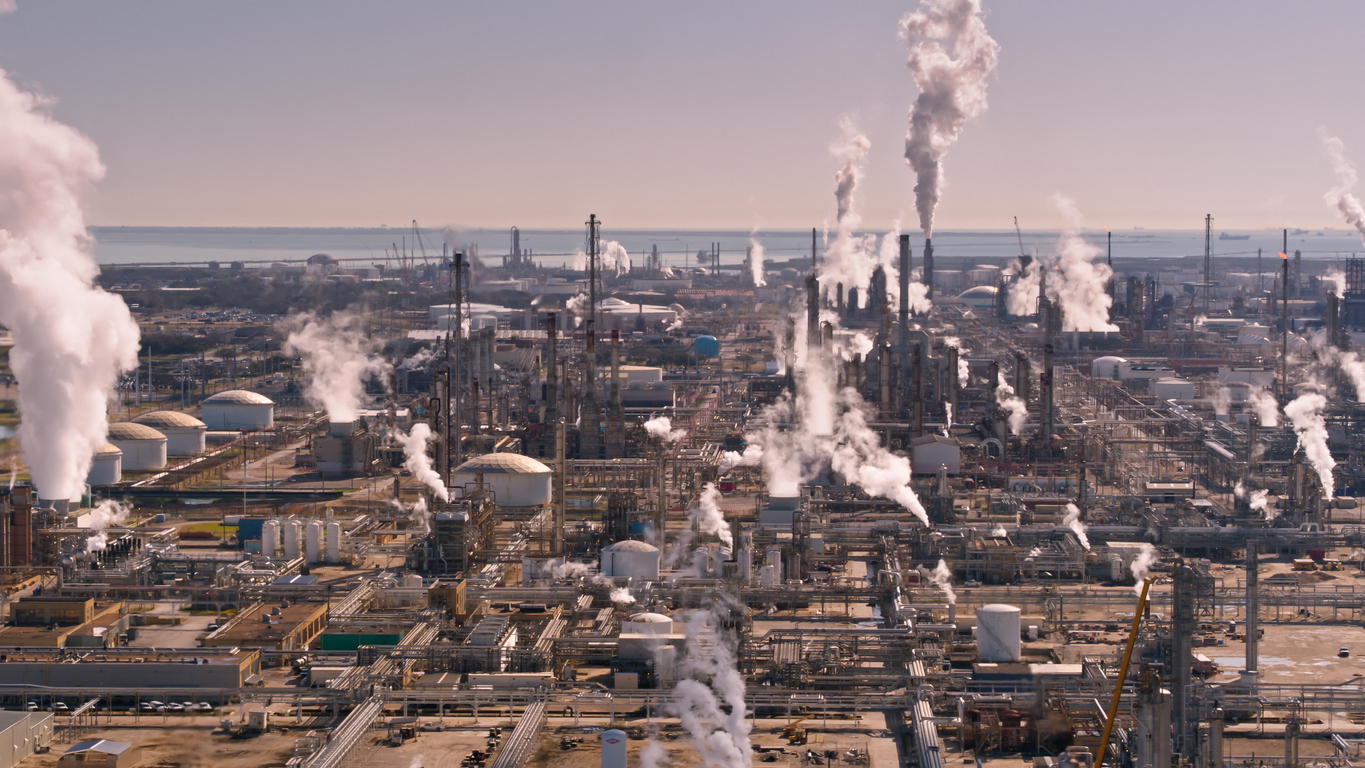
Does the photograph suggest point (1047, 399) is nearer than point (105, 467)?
No

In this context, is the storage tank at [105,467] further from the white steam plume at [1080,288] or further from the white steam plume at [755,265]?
the white steam plume at [755,265]

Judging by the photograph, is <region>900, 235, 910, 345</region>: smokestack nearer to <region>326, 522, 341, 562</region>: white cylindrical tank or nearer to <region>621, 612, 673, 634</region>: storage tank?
<region>326, 522, 341, 562</region>: white cylindrical tank

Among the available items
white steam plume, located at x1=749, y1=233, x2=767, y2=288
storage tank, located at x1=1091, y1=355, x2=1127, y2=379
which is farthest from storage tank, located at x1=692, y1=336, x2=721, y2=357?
white steam plume, located at x1=749, y1=233, x2=767, y2=288

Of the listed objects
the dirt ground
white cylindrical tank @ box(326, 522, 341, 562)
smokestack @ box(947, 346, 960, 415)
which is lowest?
the dirt ground

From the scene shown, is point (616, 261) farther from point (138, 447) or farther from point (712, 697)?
point (712, 697)

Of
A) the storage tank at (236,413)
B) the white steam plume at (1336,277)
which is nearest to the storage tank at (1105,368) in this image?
the storage tank at (236,413)

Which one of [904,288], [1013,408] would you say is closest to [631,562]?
[1013,408]

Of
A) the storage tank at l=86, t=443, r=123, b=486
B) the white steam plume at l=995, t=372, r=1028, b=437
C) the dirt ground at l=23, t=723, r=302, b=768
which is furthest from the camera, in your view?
the white steam plume at l=995, t=372, r=1028, b=437
